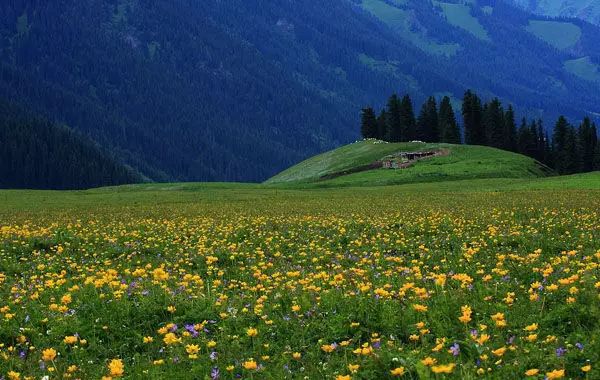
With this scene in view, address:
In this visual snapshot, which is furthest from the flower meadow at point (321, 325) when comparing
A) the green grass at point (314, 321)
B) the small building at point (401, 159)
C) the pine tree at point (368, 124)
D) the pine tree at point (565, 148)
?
the pine tree at point (368, 124)

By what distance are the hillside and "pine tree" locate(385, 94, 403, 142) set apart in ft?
51.0

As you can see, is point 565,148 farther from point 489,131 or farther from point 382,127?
point 382,127

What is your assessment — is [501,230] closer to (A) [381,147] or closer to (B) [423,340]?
(B) [423,340]

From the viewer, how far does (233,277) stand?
1304cm

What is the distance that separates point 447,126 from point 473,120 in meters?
7.95

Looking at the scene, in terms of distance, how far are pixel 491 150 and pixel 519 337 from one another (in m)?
96.7

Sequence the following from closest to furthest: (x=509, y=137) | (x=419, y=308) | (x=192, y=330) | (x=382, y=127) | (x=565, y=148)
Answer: (x=419, y=308)
(x=192, y=330)
(x=565, y=148)
(x=509, y=137)
(x=382, y=127)

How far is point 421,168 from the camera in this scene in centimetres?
8688

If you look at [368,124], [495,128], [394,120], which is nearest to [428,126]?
[394,120]

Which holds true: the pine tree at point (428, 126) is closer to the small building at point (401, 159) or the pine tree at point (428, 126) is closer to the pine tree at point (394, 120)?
the pine tree at point (394, 120)

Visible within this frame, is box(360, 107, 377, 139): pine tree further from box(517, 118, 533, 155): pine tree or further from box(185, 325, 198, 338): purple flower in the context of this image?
box(185, 325, 198, 338): purple flower

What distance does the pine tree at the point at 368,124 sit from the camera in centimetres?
13238

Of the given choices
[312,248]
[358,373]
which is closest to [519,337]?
[358,373]

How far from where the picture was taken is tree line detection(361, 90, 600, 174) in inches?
4370
